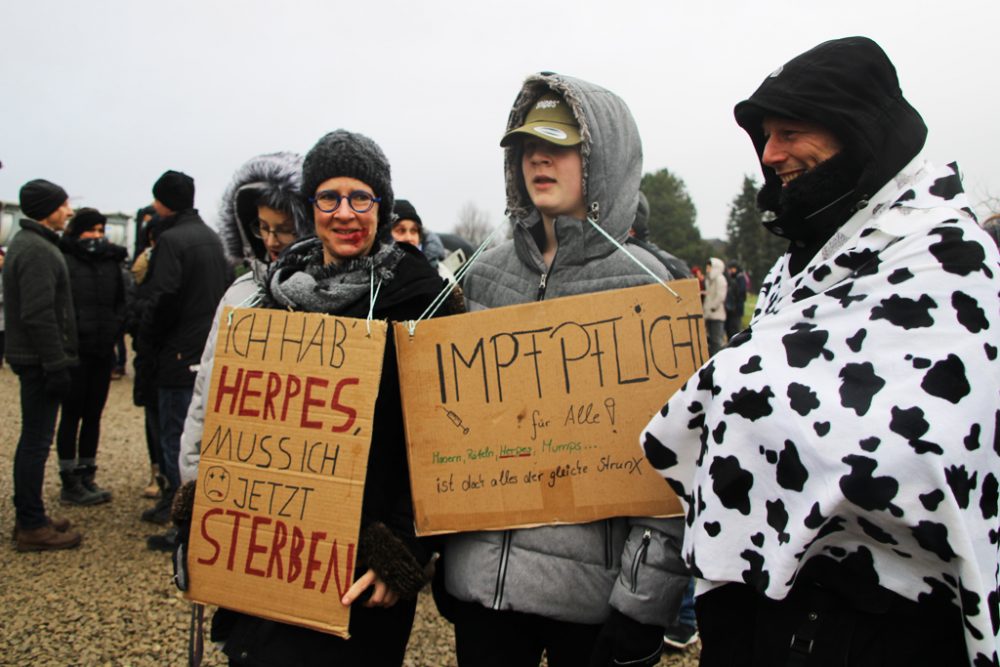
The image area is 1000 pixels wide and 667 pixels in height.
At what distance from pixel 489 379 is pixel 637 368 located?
384mm

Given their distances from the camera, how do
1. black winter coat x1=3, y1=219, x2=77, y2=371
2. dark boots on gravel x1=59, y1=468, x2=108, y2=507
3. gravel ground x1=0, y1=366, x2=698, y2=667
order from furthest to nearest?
dark boots on gravel x1=59, y1=468, x2=108, y2=507 → black winter coat x1=3, y1=219, x2=77, y2=371 → gravel ground x1=0, y1=366, x2=698, y2=667

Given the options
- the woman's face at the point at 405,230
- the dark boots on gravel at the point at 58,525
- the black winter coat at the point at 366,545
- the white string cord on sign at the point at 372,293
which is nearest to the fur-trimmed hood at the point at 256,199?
the white string cord on sign at the point at 372,293

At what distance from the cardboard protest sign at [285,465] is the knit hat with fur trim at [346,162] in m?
0.46

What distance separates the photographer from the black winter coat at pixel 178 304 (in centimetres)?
461

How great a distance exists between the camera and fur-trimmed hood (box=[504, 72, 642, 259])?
196cm

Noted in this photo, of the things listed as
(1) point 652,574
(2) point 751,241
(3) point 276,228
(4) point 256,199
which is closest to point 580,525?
(1) point 652,574

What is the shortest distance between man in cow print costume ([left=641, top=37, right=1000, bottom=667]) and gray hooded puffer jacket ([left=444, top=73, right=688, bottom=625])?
177 mm

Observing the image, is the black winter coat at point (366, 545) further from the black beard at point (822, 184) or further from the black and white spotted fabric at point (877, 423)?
the black beard at point (822, 184)

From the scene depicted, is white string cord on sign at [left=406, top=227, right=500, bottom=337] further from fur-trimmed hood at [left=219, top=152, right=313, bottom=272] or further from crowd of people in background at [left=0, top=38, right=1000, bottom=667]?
fur-trimmed hood at [left=219, top=152, right=313, bottom=272]

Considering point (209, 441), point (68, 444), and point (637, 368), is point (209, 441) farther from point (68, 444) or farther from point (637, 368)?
point (68, 444)

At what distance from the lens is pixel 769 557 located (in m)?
1.40

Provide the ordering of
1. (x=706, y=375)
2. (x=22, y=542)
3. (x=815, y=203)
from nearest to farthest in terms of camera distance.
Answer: (x=706, y=375) < (x=815, y=203) < (x=22, y=542)

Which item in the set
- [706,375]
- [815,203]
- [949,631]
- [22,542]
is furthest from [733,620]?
[22,542]

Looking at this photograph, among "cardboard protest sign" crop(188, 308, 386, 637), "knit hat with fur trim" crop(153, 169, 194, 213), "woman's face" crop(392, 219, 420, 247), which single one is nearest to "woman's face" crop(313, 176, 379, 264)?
"cardboard protest sign" crop(188, 308, 386, 637)
